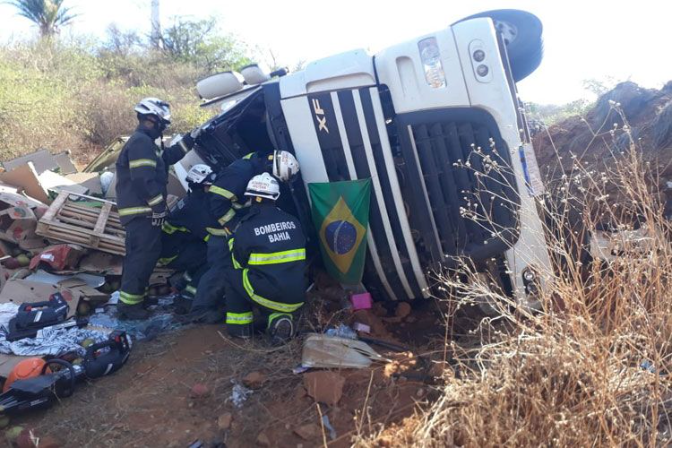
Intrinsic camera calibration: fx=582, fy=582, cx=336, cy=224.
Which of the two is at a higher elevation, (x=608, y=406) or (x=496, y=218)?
(x=496, y=218)

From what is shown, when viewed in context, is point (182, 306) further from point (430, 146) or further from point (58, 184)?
point (58, 184)

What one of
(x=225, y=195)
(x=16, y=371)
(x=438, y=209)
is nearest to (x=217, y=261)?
(x=225, y=195)

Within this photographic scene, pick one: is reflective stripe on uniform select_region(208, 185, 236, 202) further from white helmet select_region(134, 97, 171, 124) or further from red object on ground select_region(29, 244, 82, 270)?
red object on ground select_region(29, 244, 82, 270)

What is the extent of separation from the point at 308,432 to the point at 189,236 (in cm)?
304

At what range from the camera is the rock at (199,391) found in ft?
11.4

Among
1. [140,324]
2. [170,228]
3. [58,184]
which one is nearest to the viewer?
[140,324]

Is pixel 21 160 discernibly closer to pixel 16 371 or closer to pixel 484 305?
pixel 16 371

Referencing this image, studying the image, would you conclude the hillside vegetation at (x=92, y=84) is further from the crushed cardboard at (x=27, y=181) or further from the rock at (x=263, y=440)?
the rock at (x=263, y=440)

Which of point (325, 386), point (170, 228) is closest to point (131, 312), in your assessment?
point (170, 228)

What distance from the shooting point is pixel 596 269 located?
2.74m

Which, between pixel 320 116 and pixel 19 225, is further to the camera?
pixel 19 225

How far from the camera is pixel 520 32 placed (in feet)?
13.7

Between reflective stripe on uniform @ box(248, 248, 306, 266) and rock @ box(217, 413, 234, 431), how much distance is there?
123 centimetres

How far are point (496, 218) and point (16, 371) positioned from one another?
10.7ft
